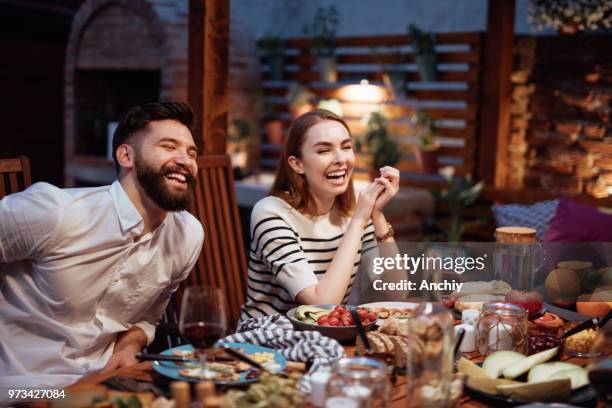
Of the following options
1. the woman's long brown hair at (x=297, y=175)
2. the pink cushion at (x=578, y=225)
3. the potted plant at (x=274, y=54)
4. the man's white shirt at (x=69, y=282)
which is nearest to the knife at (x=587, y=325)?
the woman's long brown hair at (x=297, y=175)

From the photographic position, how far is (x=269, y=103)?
23.1 feet

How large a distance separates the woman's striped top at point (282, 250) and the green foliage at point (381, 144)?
3122 mm

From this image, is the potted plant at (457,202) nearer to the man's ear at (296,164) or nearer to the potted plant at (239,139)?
the potted plant at (239,139)

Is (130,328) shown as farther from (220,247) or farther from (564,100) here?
(564,100)

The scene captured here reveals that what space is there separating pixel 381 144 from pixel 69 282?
3937mm

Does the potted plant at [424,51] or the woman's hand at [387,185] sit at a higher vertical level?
the potted plant at [424,51]

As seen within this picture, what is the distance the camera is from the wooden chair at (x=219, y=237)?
2.71m

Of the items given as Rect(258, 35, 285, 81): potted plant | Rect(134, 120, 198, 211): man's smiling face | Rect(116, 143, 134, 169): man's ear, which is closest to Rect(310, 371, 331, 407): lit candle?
Rect(134, 120, 198, 211): man's smiling face

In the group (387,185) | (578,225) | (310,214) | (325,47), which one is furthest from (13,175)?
(325,47)

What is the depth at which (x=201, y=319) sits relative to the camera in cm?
147

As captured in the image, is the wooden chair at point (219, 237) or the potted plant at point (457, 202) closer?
the wooden chair at point (219, 237)

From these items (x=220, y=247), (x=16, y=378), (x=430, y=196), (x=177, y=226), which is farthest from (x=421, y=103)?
(x=16, y=378)

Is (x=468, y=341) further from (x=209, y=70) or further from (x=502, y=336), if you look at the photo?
(x=209, y=70)

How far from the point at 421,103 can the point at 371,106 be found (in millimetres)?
417
